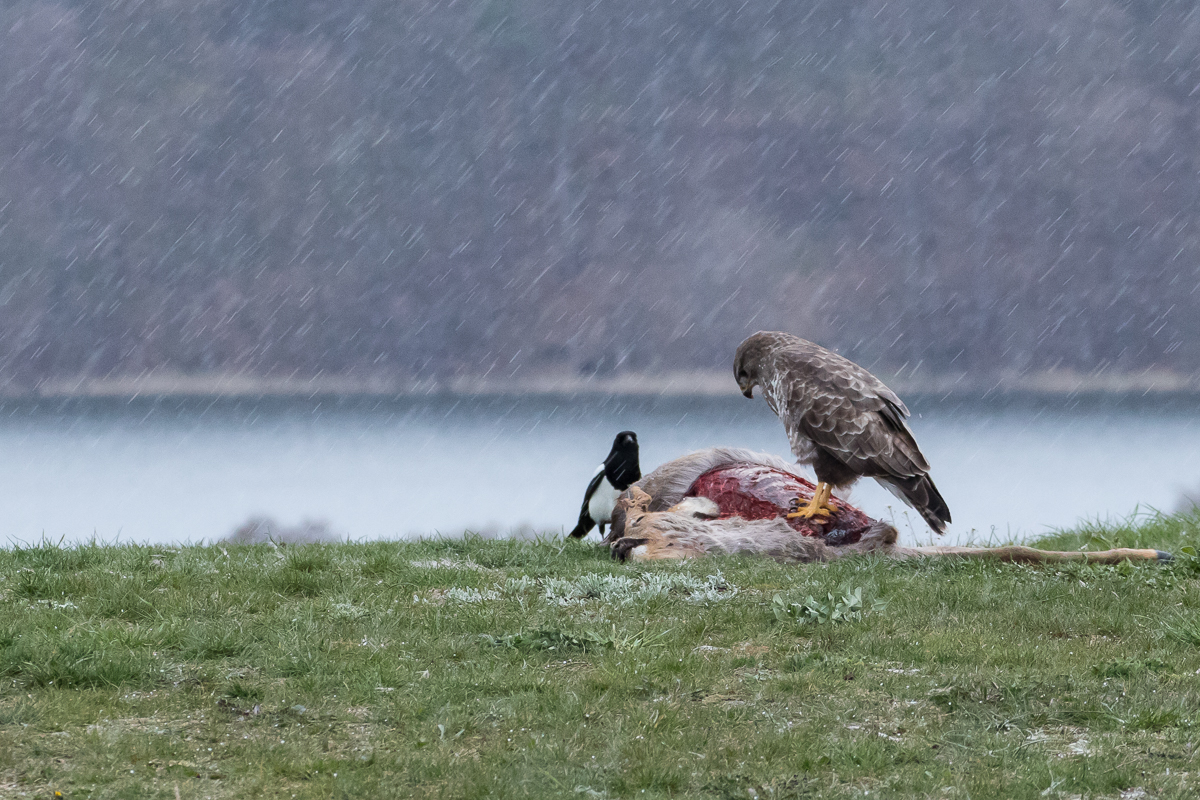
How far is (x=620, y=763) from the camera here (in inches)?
164

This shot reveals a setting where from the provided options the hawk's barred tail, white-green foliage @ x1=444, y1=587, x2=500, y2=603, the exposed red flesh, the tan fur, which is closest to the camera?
white-green foliage @ x1=444, y1=587, x2=500, y2=603

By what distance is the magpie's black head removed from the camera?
11.9 m

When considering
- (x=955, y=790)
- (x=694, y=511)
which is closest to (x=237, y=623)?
(x=955, y=790)

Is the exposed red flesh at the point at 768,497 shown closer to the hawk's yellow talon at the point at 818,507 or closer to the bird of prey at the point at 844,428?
the hawk's yellow talon at the point at 818,507

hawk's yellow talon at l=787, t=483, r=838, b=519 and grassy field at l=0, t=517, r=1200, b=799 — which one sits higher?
hawk's yellow talon at l=787, t=483, r=838, b=519

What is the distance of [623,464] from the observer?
11.9m

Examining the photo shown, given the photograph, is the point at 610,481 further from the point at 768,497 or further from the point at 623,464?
the point at 768,497

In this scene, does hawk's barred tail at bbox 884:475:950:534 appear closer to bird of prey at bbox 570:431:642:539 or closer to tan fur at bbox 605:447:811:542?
tan fur at bbox 605:447:811:542

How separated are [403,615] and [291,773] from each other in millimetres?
2588

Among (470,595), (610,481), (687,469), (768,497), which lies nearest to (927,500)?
(768,497)

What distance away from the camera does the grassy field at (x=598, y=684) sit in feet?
13.4

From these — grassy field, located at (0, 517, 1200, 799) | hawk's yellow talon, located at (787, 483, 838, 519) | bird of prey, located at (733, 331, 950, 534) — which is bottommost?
grassy field, located at (0, 517, 1200, 799)

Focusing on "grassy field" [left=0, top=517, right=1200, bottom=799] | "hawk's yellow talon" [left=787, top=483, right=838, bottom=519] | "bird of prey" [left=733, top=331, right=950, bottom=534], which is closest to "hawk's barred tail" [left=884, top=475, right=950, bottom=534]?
"bird of prey" [left=733, top=331, right=950, bottom=534]

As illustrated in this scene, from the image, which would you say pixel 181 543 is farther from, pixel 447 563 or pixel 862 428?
pixel 862 428
